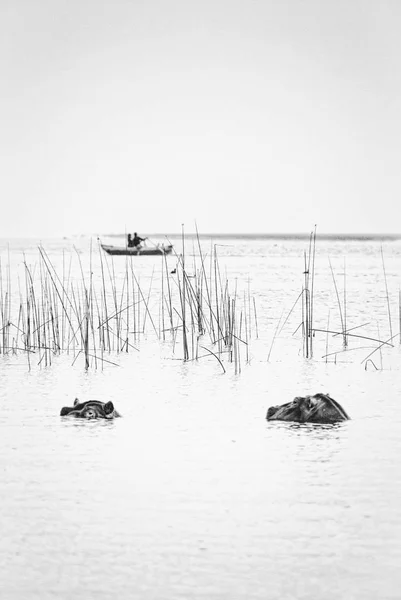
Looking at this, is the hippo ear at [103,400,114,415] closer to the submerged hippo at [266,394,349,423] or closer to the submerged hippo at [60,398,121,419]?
the submerged hippo at [60,398,121,419]

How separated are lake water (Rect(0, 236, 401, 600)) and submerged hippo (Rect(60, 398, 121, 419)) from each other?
96 mm

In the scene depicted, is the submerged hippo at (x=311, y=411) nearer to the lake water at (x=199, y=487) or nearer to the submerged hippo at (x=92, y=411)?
the lake water at (x=199, y=487)

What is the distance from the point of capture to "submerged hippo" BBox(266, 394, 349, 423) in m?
5.98

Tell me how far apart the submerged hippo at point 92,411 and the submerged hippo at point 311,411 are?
3.57ft

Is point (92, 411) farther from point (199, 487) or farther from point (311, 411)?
point (199, 487)

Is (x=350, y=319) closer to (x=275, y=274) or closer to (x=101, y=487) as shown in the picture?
(x=101, y=487)

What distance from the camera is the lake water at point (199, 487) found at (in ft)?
11.3

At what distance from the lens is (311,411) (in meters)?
5.99

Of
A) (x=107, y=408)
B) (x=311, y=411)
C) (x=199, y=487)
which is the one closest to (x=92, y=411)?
(x=107, y=408)

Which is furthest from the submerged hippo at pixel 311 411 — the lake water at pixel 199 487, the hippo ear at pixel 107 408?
the hippo ear at pixel 107 408

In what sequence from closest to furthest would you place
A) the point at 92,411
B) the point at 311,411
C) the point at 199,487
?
the point at 199,487, the point at 311,411, the point at 92,411

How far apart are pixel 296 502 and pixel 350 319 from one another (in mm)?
8657

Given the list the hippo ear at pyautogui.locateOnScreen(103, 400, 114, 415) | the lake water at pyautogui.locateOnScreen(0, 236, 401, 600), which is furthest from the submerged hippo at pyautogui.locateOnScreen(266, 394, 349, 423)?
the hippo ear at pyautogui.locateOnScreen(103, 400, 114, 415)

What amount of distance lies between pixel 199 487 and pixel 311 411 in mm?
1609
